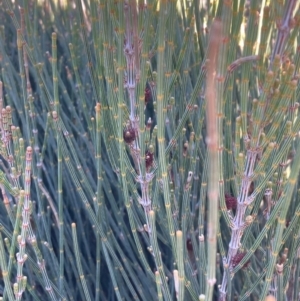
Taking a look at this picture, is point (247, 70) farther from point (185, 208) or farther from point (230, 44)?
point (185, 208)

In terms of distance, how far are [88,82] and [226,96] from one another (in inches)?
32.8

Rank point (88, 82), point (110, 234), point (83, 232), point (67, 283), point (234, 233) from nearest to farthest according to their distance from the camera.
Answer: point (234, 233) → point (110, 234) → point (67, 283) → point (83, 232) → point (88, 82)

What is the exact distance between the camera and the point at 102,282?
1.40 m

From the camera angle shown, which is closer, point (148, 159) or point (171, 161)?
point (148, 159)

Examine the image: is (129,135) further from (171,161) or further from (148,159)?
(171,161)

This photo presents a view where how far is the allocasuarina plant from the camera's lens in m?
0.81

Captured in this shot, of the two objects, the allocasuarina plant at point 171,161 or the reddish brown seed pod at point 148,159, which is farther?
the reddish brown seed pod at point 148,159

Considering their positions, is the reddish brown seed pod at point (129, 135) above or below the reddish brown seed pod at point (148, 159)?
above

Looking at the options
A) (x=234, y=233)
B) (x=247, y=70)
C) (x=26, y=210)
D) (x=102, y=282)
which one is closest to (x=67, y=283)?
(x=102, y=282)

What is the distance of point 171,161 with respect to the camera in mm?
1110

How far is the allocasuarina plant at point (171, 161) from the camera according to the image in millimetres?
806

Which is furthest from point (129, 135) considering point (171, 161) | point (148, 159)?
point (171, 161)

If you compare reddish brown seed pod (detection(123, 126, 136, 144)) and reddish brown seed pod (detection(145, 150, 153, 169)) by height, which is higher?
reddish brown seed pod (detection(123, 126, 136, 144))

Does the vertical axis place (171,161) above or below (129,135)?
below
